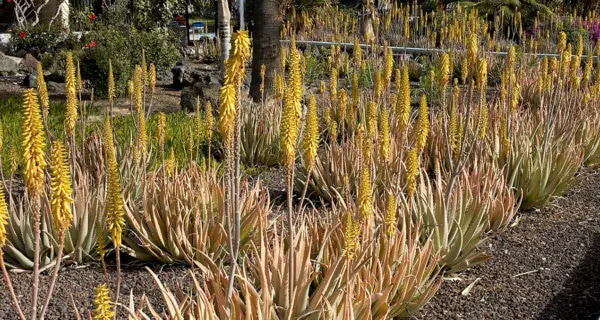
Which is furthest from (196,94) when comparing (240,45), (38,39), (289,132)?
(38,39)

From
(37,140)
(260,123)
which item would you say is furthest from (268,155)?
(37,140)

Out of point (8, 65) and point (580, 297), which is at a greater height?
point (8, 65)

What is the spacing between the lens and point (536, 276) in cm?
383

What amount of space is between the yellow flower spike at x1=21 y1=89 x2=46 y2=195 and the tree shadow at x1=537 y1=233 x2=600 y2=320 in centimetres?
261

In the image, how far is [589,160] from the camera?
6113 millimetres

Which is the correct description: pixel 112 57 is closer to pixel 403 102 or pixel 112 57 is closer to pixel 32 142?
pixel 403 102

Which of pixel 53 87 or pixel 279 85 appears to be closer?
pixel 279 85

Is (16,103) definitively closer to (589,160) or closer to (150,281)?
(150,281)

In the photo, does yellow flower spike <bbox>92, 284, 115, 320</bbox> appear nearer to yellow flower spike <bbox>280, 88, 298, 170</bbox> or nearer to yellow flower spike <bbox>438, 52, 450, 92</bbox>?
yellow flower spike <bbox>280, 88, 298, 170</bbox>

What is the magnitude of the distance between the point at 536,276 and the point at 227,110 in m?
2.76

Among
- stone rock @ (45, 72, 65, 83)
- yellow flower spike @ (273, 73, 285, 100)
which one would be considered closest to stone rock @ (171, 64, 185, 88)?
stone rock @ (45, 72, 65, 83)

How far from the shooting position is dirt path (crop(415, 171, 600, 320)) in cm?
340

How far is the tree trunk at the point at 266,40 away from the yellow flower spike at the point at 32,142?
6.72 meters

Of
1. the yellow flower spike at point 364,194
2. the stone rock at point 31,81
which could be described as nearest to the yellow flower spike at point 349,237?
the yellow flower spike at point 364,194
